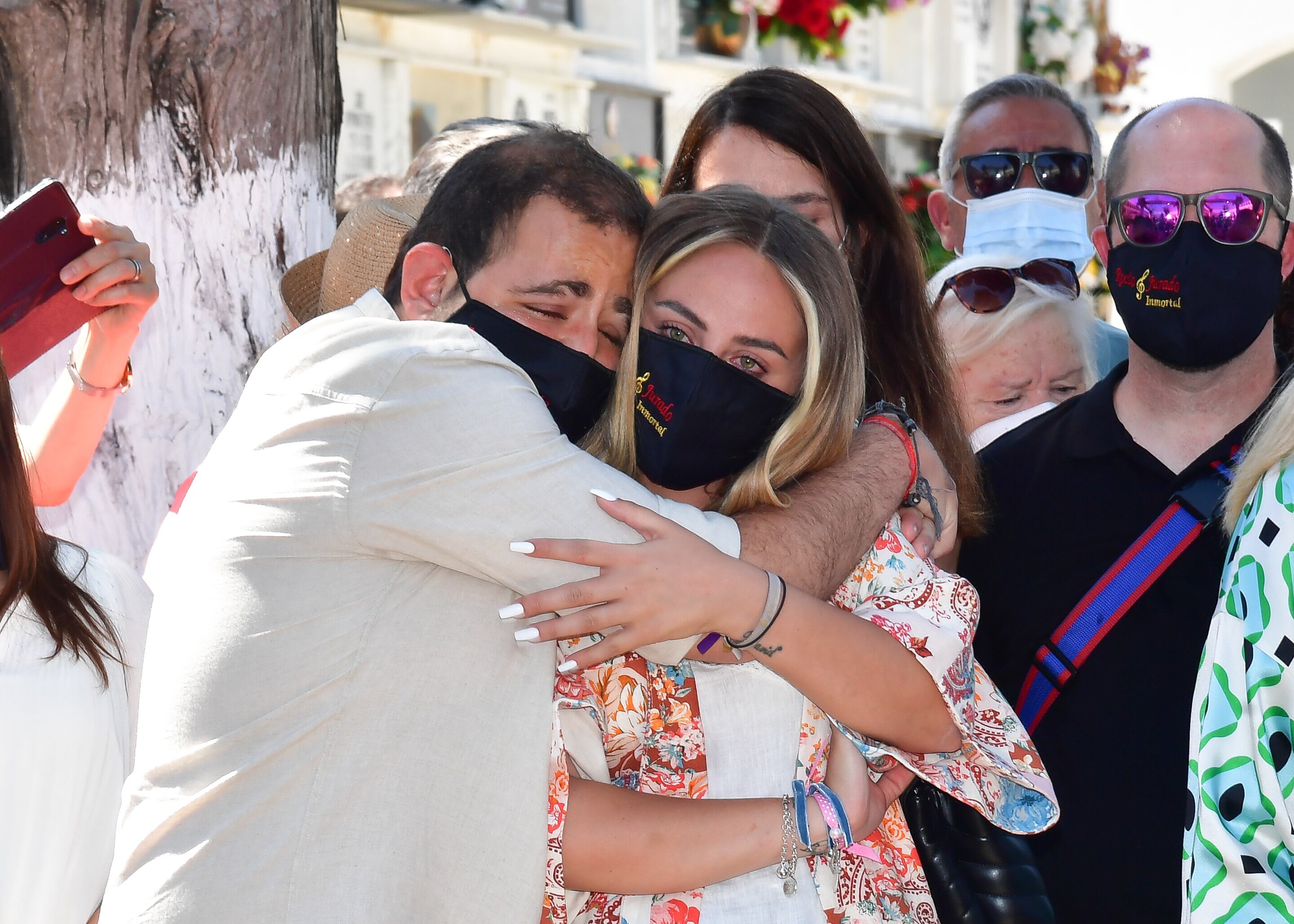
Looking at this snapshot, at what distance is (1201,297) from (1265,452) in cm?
54

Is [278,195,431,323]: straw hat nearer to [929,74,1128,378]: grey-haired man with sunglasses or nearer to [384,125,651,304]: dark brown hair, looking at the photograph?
[384,125,651,304]: dark brown hair

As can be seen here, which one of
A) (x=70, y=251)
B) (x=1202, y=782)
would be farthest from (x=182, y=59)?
(x=1202, y=782)

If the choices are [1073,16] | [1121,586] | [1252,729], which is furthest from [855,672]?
[1073,16]

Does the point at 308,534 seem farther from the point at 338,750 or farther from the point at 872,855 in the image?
the point at 872,855

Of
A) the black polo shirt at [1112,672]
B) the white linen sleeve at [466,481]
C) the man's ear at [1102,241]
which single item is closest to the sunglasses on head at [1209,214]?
the man's ear at [1102,241]

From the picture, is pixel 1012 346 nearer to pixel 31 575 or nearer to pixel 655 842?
pixel 655 842

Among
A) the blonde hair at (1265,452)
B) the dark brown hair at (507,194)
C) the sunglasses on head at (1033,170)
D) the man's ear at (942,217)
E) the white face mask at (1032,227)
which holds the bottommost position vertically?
the man's ear at (942,217)

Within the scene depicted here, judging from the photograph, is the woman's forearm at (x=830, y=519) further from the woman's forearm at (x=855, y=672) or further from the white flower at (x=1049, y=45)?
the white flower at (x=1049, y=45)

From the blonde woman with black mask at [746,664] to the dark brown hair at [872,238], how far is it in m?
0.44

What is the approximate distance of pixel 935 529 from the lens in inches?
99.0

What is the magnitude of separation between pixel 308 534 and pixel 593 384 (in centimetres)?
64

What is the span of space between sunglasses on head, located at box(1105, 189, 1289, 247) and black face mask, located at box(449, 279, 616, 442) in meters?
1.17

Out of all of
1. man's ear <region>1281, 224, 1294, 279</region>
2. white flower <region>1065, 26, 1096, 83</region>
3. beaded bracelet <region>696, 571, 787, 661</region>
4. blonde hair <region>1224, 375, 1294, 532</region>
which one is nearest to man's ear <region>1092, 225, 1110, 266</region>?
man's ear <region>1281, 224, 1294, 279</region>

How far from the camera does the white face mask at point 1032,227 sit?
4.48 meters
